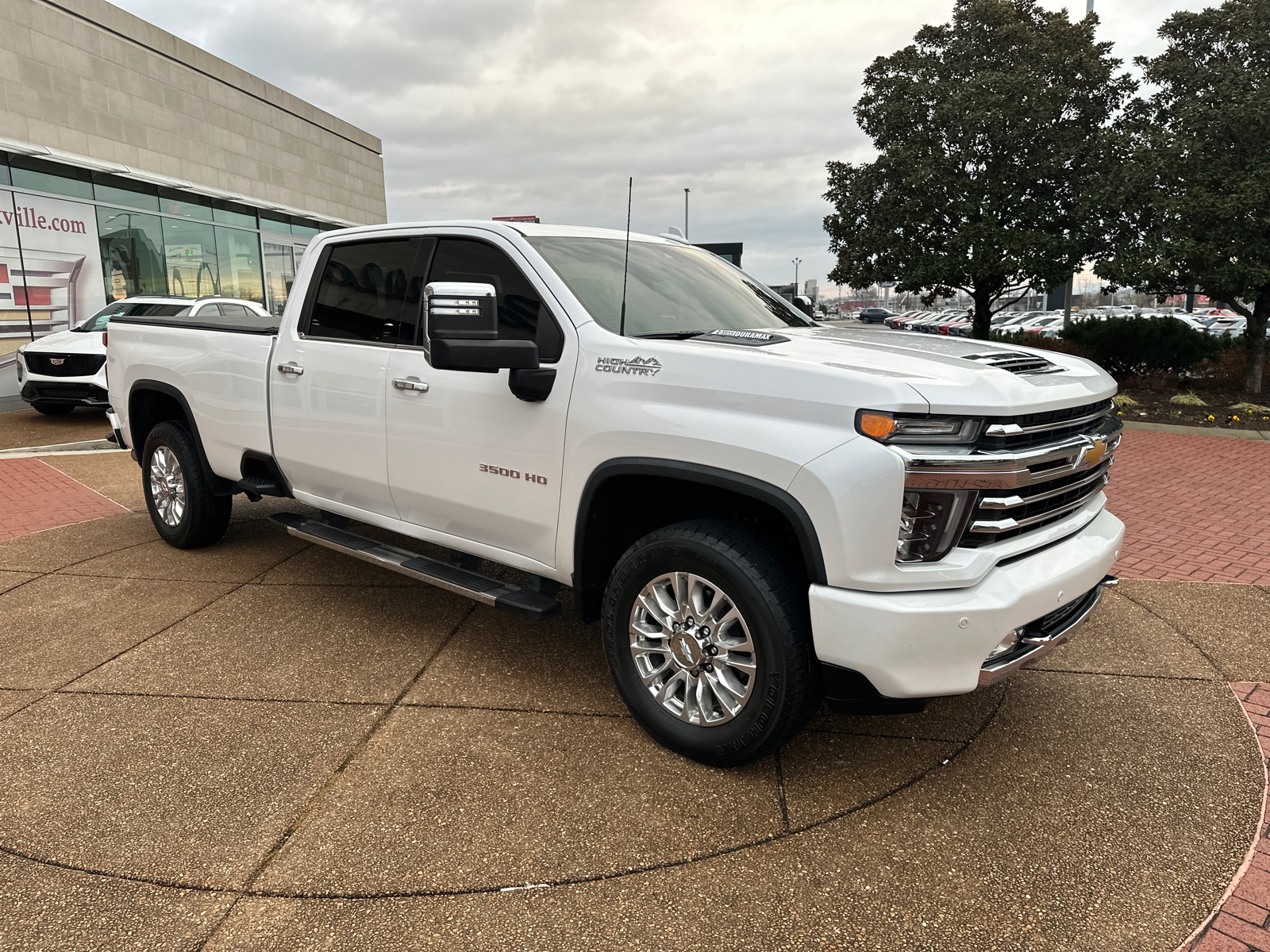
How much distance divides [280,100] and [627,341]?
88.9 feet

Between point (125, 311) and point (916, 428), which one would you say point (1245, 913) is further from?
point (125, 311)

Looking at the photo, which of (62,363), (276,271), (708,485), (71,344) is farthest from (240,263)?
(708,485)

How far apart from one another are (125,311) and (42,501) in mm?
6536

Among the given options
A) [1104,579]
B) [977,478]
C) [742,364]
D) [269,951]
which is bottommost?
[269,951]

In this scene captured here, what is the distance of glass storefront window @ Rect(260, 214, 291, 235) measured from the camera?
904 inches

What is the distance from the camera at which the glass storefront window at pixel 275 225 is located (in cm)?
2297

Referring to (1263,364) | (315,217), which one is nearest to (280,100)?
(315,217)

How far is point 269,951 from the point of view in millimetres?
2355

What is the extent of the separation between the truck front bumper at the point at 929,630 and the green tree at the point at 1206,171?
1151 cm

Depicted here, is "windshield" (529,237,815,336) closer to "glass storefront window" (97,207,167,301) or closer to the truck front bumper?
the truck front bumper

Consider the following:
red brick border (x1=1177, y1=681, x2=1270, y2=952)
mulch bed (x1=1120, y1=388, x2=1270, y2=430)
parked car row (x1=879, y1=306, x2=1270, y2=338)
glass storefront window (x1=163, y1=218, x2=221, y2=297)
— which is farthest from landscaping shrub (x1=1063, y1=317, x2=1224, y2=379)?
glass storefront window (x1=163, y1=218, x2=221, y2=297)

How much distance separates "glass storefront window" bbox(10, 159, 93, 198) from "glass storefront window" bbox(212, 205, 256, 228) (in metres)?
4.42

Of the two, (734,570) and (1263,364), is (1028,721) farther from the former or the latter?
(1263,364)

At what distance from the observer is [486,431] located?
3672 mm
